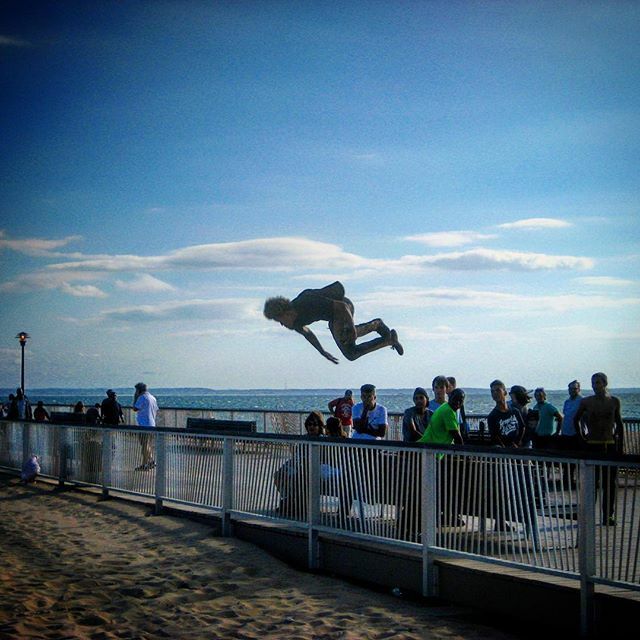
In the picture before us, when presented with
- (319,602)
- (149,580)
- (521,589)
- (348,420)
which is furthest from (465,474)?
(348,420)

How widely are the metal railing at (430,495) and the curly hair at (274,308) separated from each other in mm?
8431

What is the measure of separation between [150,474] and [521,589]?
7476 millimetres

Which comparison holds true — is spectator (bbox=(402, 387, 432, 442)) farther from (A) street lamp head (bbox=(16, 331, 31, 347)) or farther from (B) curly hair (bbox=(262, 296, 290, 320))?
(A) street lamp head (bbox=(16, 331, 31, 347))


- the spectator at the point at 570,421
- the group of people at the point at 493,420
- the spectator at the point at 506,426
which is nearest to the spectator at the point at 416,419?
the group of people at the point at 493,420

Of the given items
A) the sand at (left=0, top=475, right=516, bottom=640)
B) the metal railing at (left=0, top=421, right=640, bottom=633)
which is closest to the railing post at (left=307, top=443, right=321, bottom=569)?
the metal railing at (left=0, top=421, right=640, bottom=633)

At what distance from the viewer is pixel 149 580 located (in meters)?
9.30

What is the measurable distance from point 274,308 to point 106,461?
7627 millimetres

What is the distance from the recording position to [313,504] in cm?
1015

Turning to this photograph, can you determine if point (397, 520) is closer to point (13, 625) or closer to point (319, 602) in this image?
point (319, 602)

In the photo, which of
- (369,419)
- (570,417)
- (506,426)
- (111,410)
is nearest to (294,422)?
(111,410)

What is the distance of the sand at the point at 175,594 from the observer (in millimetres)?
7551

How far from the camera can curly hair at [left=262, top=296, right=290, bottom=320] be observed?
21734mm

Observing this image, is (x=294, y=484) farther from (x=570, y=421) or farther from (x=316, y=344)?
(x=316, y=344)

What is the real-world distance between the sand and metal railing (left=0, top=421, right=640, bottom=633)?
551 mm
